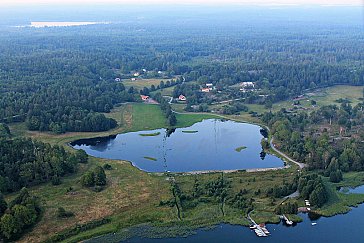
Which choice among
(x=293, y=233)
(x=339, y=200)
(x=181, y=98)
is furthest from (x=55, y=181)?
(x=181, y=98)

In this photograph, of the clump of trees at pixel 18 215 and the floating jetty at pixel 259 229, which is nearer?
the clump of trees at pixel 18 215

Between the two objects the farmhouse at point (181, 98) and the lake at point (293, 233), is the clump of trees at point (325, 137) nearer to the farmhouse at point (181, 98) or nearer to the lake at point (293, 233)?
the lake at point (293, 233)

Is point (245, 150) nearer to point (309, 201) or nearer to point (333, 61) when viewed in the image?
point (309, 201)

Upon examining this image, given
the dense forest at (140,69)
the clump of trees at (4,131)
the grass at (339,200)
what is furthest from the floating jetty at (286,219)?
the clump of trees at (4,131)

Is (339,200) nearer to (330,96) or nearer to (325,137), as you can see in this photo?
Answer: (325,137)

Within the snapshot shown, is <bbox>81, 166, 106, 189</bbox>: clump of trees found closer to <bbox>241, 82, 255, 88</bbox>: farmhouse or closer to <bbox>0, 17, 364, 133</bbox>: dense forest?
<bbox>0, 17, 364, 133</bbox>: dense forest

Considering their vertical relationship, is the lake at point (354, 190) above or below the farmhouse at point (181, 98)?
below
